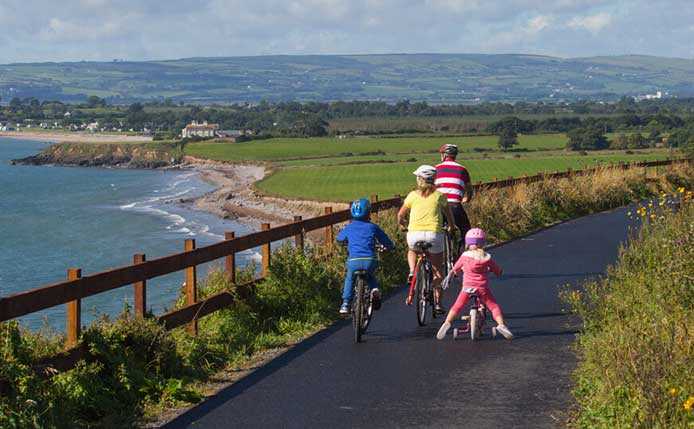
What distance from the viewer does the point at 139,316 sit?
1049cm

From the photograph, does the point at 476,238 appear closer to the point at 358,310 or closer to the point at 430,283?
the point at 430,283

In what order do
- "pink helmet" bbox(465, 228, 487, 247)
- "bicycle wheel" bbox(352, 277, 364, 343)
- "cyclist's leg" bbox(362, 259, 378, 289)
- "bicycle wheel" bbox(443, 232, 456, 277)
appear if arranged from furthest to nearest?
"bicycle wheel" bbox(443, 232, 456, 277)
"cyclist's leg" bbox(362, 259, 378, 289)
"pink helmet" bbox(465, 228, 487, 247)
"bicycle wheel" bbox(352, 277, 364, 343)

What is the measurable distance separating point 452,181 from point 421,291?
103 inches

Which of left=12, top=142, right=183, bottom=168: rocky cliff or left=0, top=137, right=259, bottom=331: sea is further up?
left=0, top=137, right=259, bottom=331: sea

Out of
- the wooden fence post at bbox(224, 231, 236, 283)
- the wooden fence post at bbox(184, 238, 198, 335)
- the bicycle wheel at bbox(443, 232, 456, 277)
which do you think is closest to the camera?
the wooden fence post at bbox(184, 238, 198, 335)

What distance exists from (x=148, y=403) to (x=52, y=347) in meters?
0.87

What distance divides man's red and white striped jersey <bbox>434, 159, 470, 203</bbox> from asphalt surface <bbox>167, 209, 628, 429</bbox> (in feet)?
5.09

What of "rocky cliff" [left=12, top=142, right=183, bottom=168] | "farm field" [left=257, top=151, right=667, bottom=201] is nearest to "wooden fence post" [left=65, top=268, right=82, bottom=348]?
"farm field" [left=257, top=151, right=667, bottom=201]

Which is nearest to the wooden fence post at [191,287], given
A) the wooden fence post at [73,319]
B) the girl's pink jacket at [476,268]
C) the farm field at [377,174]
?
the wooden fence post at [73,319]

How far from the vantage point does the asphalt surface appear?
8.92m

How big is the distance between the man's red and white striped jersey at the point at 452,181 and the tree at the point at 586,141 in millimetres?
106734

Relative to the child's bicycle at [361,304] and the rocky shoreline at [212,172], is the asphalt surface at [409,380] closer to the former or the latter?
the child's bicycle at [361,304]

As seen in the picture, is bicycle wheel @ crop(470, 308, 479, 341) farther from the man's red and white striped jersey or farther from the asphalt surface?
the man's red and white striped jersey

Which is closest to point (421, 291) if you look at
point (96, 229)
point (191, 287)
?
point (191, 287)
